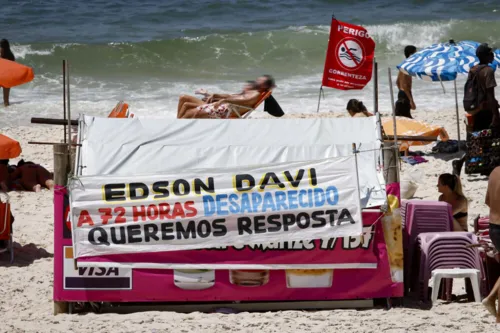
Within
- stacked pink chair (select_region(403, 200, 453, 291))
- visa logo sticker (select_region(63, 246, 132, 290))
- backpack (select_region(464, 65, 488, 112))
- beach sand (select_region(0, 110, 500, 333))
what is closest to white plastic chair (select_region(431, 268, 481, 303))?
beach sand (select_region(0, 110, 500, 333))

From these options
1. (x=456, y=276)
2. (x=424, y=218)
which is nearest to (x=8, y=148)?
(x=424, y=218)

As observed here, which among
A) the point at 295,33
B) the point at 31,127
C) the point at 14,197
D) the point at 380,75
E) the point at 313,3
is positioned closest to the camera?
the point at 14,197

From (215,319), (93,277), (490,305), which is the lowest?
(215,319)

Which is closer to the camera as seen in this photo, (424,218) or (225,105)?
(424,218)

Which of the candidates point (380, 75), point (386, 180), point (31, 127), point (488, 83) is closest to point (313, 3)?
point (380, 75)

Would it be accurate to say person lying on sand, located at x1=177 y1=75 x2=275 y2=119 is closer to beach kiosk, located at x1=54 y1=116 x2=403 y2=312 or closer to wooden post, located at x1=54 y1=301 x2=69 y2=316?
beach kiosk, located at x1=54 y1=116 x2=403 y2=312

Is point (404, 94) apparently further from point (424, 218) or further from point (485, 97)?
point (424, 218)

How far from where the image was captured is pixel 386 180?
6715 mm

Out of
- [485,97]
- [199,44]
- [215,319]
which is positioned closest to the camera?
[215,319]

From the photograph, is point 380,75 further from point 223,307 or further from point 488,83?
point 223,307

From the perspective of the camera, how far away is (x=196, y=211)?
6.61 meters

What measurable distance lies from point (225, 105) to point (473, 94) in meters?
3.36

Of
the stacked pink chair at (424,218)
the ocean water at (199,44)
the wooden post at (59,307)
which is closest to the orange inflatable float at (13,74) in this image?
the wooden post at (59,307)

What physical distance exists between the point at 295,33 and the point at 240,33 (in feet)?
4.86
